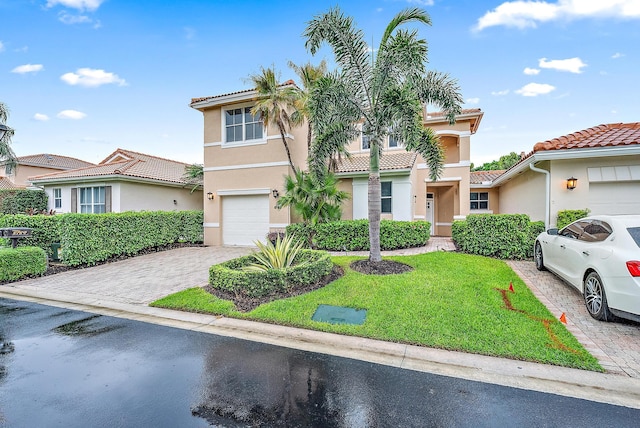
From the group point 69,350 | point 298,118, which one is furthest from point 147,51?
point 69,350

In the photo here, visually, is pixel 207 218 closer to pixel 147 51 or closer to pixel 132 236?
pixel 132 236

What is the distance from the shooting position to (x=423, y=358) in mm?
3980

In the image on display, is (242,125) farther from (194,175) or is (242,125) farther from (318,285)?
(318,285)

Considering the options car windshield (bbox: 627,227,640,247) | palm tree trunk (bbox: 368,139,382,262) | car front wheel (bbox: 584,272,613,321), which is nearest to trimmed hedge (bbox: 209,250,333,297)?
palm tree trunk (bbox: 368,139,382,262)

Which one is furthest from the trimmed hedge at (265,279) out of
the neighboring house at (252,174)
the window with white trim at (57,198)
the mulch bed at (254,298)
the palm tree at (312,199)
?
the window with white trim at (57,198)

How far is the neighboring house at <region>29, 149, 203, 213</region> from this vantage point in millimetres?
15109

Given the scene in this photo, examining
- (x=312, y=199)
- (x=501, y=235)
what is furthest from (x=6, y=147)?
(x=501, y=235)

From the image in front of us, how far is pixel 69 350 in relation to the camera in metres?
4.24

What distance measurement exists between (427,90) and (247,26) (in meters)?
8.11

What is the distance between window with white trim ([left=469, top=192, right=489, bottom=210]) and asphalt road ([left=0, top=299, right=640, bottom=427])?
1783cm

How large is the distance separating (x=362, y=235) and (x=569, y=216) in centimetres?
620

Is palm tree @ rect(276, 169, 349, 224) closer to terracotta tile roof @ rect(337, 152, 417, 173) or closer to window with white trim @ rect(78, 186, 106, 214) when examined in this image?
terracotta tile roof @ rect(337, 152, 417, 173)

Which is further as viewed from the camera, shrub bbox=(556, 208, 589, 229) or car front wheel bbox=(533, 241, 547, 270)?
shrub bbox=(556, 208, 589, 229)

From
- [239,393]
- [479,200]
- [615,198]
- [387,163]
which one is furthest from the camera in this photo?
[479,200]
